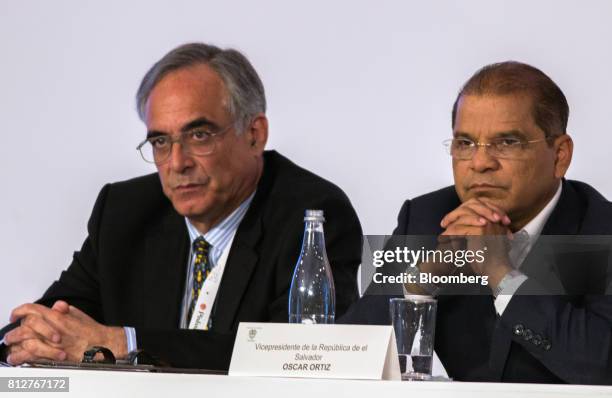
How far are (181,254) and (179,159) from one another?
0.33 meters

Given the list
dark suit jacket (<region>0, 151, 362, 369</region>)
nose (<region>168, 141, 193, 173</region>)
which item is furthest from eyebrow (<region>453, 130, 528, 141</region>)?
nose (<region>168, 141, 193, 173</region>)

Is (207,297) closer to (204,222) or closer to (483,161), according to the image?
(204,222)

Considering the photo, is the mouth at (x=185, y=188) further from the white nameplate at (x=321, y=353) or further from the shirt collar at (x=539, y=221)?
the white nameplate at (x=321, y=353)

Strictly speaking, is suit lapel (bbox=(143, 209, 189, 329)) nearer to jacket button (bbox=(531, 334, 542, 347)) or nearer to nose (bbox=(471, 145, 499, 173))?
nose (bbox=(471, 145, 499, 173))

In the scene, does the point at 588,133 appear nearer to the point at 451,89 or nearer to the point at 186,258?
the point at 451,89

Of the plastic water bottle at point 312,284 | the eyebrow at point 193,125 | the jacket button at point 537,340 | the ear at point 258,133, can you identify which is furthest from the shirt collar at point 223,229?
the jacket button at point 537,340

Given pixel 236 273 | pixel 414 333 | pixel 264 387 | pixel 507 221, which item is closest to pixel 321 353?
pixel 264 387

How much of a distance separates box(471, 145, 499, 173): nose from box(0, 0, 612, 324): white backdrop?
689 millimetres

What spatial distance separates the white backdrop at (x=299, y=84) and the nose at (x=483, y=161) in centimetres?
69

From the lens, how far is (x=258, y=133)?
368cm

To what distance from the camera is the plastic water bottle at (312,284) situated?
8.59 feet

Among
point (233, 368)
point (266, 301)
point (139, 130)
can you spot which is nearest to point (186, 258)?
point (266, 301)

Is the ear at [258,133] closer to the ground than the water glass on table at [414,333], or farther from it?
farther from it

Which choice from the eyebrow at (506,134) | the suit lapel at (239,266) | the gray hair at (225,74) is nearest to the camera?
the eyebrow at (506,134)
